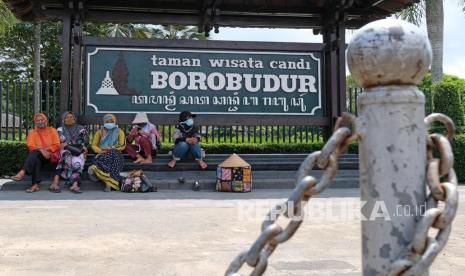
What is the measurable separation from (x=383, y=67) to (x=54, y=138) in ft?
25.5

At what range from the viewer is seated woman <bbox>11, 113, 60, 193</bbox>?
8.13 meters

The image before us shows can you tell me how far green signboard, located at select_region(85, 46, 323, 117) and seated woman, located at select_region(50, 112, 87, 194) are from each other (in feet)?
3.54

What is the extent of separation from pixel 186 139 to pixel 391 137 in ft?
25.2

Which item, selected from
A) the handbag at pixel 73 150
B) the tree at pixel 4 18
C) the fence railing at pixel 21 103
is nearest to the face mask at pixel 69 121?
the handbag at pixel 73 150

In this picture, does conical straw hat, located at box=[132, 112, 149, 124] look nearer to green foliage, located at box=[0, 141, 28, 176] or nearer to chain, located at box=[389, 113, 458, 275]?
green foliage, located at box=[0, 141, 28, 176]

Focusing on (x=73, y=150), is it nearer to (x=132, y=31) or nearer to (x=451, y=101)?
(x=451, y=101)

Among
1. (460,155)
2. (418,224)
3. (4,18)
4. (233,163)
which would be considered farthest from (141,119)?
(4,18)

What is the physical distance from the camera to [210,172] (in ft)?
30.7

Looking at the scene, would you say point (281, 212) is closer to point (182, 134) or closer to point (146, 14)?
point (182, 134)

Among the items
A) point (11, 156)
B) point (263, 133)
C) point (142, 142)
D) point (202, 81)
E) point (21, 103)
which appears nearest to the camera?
point (142, 142)

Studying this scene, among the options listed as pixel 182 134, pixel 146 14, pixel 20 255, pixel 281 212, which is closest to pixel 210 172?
pixel 182 134

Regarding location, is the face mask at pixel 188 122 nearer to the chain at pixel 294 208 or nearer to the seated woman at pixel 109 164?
the seated woman at pixel 109 164

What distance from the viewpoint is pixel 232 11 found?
10922 millimetres

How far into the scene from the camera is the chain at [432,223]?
5.01ft
